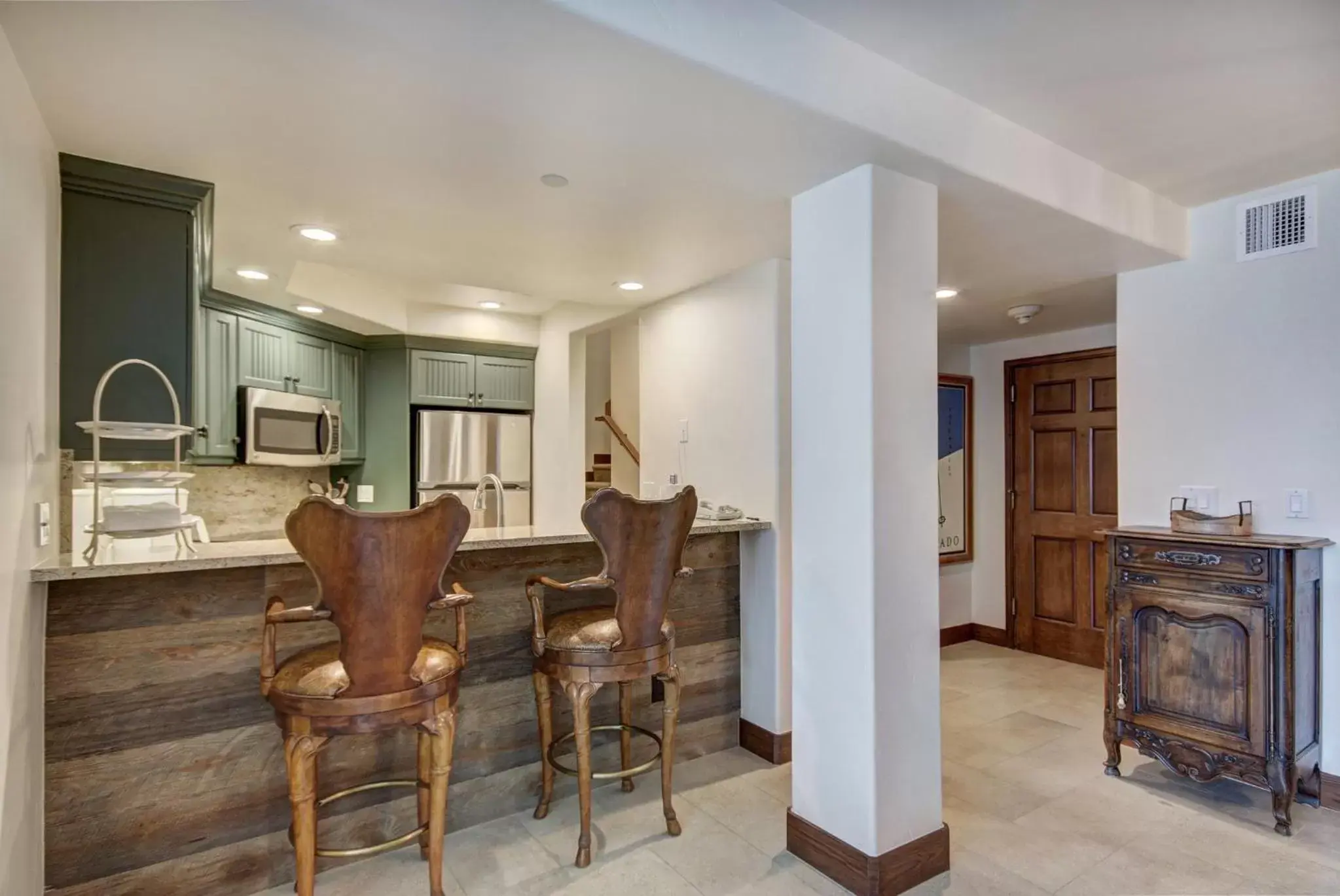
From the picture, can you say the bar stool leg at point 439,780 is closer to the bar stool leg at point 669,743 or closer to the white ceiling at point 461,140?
the bar stool leg at point 669,743

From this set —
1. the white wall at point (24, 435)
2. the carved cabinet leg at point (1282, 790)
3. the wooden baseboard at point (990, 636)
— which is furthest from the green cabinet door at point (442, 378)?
the carved cabinet leg at point (1282, 790)

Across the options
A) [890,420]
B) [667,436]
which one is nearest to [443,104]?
[890,420]

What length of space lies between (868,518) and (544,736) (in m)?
1.39

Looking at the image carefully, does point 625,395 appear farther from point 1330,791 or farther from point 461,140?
point 1330,791

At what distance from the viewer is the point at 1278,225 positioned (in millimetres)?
2746

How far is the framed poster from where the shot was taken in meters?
5.02

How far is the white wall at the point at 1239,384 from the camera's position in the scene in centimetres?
264

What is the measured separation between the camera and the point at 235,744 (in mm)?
2125

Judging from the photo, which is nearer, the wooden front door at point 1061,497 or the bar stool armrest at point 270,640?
the bar stool armrest at point 270,640

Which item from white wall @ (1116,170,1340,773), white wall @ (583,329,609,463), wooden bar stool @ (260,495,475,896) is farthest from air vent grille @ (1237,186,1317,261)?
white wall @ (583,329,609,463)

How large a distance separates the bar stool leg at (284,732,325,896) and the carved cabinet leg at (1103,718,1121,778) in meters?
2.98

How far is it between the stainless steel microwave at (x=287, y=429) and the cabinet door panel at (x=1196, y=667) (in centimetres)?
437

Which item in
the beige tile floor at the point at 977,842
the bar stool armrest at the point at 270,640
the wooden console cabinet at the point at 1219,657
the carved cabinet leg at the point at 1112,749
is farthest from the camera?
the carved cabinet leg at the point at 1112,749

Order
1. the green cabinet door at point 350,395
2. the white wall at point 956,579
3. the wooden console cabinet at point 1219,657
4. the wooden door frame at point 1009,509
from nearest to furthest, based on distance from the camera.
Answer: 1. the wooden console cabinet at point 1219,657
2. the green cabinet door at point 350,395
3. the wooden door frame at point 1009,509
4. the white wall at point 956,579
